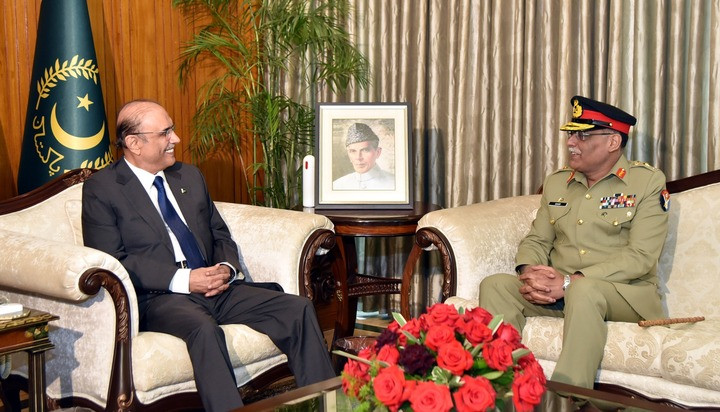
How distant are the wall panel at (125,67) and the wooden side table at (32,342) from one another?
1.53 m

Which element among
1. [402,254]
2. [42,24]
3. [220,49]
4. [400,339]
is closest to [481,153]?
[402,254]

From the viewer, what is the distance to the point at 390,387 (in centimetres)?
171

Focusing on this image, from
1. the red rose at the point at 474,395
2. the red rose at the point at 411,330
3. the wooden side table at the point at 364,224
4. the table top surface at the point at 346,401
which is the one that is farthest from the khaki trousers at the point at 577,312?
the red rose at the point at 474,395

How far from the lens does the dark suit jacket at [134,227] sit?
9.88 ft

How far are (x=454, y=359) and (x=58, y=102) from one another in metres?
2.55

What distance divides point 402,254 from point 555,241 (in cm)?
153

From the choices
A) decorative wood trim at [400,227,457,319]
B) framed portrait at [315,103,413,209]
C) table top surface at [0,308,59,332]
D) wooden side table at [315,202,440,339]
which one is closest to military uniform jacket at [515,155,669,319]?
decorative wood trim at [400,227,457,319]

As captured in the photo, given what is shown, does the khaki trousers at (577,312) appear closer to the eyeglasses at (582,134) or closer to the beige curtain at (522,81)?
the eyeglasses at (582,134)

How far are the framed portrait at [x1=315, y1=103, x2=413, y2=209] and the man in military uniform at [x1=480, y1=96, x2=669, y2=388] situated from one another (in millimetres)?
889

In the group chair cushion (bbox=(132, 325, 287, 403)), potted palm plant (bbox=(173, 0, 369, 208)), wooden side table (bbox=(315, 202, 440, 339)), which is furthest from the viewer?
potted palm plant (bbox=(173, 0, 369, 208))

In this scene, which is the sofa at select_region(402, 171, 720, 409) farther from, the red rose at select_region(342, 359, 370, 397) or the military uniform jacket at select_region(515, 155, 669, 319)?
the red rose at select_region(342, 359, 370, 397)

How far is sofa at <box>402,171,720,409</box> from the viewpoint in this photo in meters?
2.71

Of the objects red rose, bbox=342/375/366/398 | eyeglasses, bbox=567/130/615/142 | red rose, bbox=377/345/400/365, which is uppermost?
eyeglasses, bbox=567/130/615/142

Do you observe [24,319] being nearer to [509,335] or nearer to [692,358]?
[509,335]
